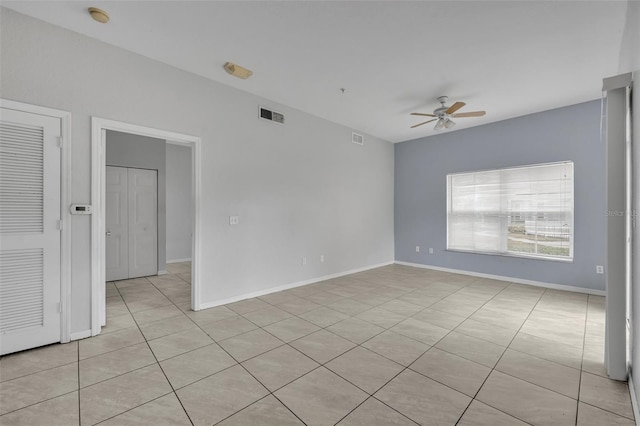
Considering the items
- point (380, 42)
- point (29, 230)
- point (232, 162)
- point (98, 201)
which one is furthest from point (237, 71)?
point (29, 230)

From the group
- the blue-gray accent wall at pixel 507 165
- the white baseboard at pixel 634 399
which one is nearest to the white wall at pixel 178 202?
the blue-gray accent wall at pixel 507 165

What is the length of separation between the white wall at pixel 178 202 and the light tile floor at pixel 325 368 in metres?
3.39

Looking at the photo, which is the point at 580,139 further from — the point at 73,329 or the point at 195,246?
the point at 73,329

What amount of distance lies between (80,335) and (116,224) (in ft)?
9.53

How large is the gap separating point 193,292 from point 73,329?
3.83ft

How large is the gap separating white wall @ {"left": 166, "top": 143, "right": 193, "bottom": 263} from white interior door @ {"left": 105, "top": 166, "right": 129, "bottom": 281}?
1.63 metres

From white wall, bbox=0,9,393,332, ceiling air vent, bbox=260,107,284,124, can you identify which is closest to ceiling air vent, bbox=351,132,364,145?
white wall, bbox=0,9,393,332

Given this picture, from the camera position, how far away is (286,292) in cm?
438

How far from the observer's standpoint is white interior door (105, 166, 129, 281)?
497 centimetres

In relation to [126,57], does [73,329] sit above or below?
below

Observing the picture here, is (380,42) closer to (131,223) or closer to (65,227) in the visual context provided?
(65,227)

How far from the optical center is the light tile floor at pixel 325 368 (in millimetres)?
1729

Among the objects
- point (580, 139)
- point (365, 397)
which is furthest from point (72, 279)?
point (580, 139)

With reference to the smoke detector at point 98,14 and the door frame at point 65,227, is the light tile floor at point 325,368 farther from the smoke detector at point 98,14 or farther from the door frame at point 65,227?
the smoke detector at point 98,14
